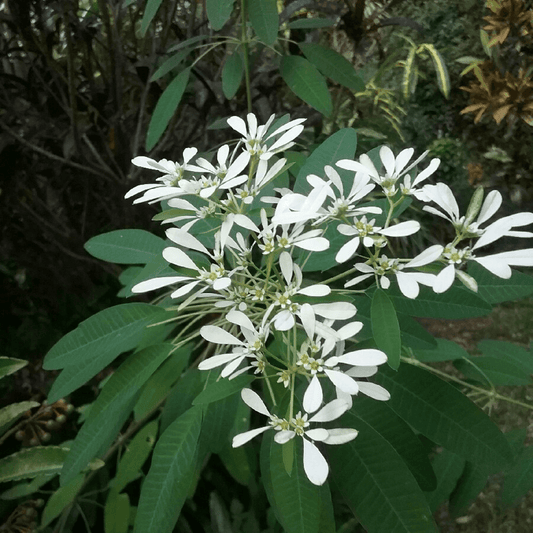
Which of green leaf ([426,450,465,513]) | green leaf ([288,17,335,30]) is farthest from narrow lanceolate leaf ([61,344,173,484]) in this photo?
green leaf ([288,17,335,30])

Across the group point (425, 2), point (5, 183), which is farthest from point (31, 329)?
point (425, 2)

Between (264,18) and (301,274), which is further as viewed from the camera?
(264,18)

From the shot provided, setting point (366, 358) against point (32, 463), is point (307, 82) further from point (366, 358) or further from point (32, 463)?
point (32, 463)

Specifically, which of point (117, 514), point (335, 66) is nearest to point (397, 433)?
point (117, 514)

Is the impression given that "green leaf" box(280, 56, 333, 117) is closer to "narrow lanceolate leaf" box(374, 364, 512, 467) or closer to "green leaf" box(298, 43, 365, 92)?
"green leaf" box(298, 43, 365, 92)

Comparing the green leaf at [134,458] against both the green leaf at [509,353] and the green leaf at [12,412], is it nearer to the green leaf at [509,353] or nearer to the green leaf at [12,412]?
the green leaf at [12,412]

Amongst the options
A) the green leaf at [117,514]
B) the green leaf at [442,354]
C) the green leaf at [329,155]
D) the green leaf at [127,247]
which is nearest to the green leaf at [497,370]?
the green leaf at [442,354]
